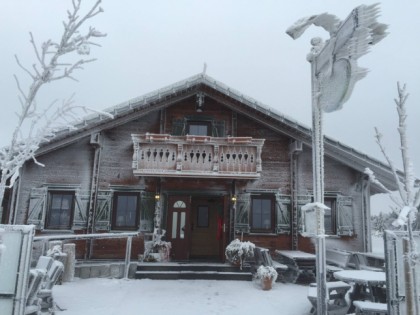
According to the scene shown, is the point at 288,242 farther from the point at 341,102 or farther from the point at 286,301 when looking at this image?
the point at 341,102

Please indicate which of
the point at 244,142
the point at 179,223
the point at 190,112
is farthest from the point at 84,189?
the point at 244,142

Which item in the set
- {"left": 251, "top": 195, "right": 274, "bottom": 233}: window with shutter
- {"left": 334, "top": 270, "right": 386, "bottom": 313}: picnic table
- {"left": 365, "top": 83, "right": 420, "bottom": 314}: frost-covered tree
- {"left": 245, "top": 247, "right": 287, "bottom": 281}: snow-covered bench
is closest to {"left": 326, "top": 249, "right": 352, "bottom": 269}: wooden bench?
{"left": 245, "top": 247, "right": 287, "bottom": 281}: snow-covered bench

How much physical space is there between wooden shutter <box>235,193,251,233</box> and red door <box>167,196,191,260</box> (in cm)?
181

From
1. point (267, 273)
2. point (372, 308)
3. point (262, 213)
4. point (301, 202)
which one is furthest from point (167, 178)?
point (372, 308)

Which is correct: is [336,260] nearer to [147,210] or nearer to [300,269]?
[300,269]

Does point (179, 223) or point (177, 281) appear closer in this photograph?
point (177, 281)

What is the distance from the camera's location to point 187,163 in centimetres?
1144

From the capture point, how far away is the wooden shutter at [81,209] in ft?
38.7

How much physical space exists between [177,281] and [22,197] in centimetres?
644

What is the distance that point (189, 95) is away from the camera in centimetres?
1284

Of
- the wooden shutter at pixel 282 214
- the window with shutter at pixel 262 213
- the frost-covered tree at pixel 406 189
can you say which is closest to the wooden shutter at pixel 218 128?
the window with shutter at pixel 262 213

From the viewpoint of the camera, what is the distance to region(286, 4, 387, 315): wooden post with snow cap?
133 inches

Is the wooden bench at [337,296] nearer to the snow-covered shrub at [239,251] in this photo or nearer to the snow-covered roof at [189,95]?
the snow-covered shrub at [239,251]

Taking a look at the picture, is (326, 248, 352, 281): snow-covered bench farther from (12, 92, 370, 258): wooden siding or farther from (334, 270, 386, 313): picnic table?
(334, 270, 386, 313): picnic table
